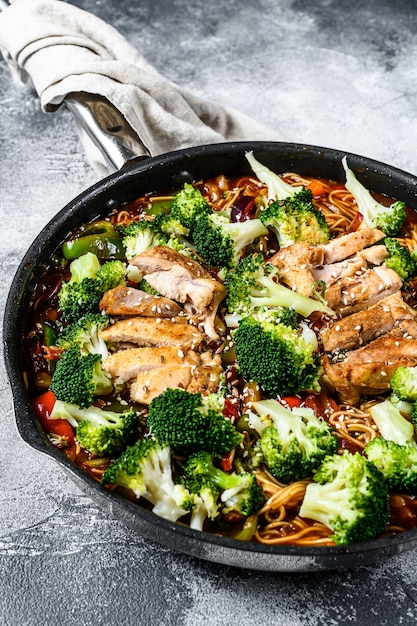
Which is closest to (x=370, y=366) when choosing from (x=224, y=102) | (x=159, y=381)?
(x=159, y=381)

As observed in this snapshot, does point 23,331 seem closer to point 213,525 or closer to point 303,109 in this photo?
point 213,525

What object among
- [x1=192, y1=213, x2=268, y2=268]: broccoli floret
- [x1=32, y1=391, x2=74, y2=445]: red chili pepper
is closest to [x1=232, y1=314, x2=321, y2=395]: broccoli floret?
[x1=192, y1=213, x2=268, y2=268]: broccoli floret

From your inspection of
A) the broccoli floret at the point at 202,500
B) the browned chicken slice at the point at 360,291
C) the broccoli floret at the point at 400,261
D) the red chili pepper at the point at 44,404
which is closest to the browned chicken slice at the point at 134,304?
the red chili pepper at the point at 44,404

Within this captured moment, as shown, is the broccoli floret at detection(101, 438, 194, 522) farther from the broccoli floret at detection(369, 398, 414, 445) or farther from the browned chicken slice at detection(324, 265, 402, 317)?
the browned chicken slice at detection(324, 265, 402, 317)

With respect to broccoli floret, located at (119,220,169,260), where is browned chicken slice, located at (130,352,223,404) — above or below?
below

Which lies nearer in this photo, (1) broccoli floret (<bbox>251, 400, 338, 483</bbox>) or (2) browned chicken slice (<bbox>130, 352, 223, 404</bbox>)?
(1) broccoli floret (<bbox>251, 400, 338, 483</bbox>)

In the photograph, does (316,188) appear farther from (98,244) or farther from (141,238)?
(98,244)

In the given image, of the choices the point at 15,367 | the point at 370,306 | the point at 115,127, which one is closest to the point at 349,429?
the point at 370,306

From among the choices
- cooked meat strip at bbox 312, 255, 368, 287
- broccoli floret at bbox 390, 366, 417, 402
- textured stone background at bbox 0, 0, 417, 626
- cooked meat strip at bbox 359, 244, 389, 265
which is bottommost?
textured stone background at bbox 0, 0, 417, 626
